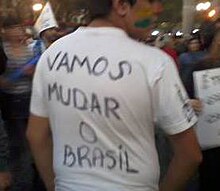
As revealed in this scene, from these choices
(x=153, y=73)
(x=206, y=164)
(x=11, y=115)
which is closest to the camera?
(x=153, y=73)

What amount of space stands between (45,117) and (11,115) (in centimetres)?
247

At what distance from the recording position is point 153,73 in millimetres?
1972

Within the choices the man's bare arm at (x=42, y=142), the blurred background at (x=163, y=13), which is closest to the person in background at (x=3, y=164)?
the man's bare arm at (x=42, y=142)

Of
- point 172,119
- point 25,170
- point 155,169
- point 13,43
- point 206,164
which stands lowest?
point 25,170

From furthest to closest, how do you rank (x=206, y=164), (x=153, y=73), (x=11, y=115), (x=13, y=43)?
(x=13, y=43), (x=11, y=115), (x=206, y=164), (x=153, y=73)

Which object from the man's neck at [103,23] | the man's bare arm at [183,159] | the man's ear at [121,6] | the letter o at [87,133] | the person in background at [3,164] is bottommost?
the person in background at [3,164]

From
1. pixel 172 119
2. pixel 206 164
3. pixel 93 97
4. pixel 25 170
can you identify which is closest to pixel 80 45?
pixel 93 97

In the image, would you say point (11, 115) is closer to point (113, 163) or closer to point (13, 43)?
point (13, 43)

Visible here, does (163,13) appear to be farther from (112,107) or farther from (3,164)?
(112,107)

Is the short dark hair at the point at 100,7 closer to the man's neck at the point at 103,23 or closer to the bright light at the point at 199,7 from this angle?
the man's neck at the point at 103,23

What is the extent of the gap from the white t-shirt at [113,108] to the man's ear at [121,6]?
0.06 metres

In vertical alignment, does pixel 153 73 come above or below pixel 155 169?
above

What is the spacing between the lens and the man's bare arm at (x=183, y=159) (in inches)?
82.0

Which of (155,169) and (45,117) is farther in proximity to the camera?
(45,117)
